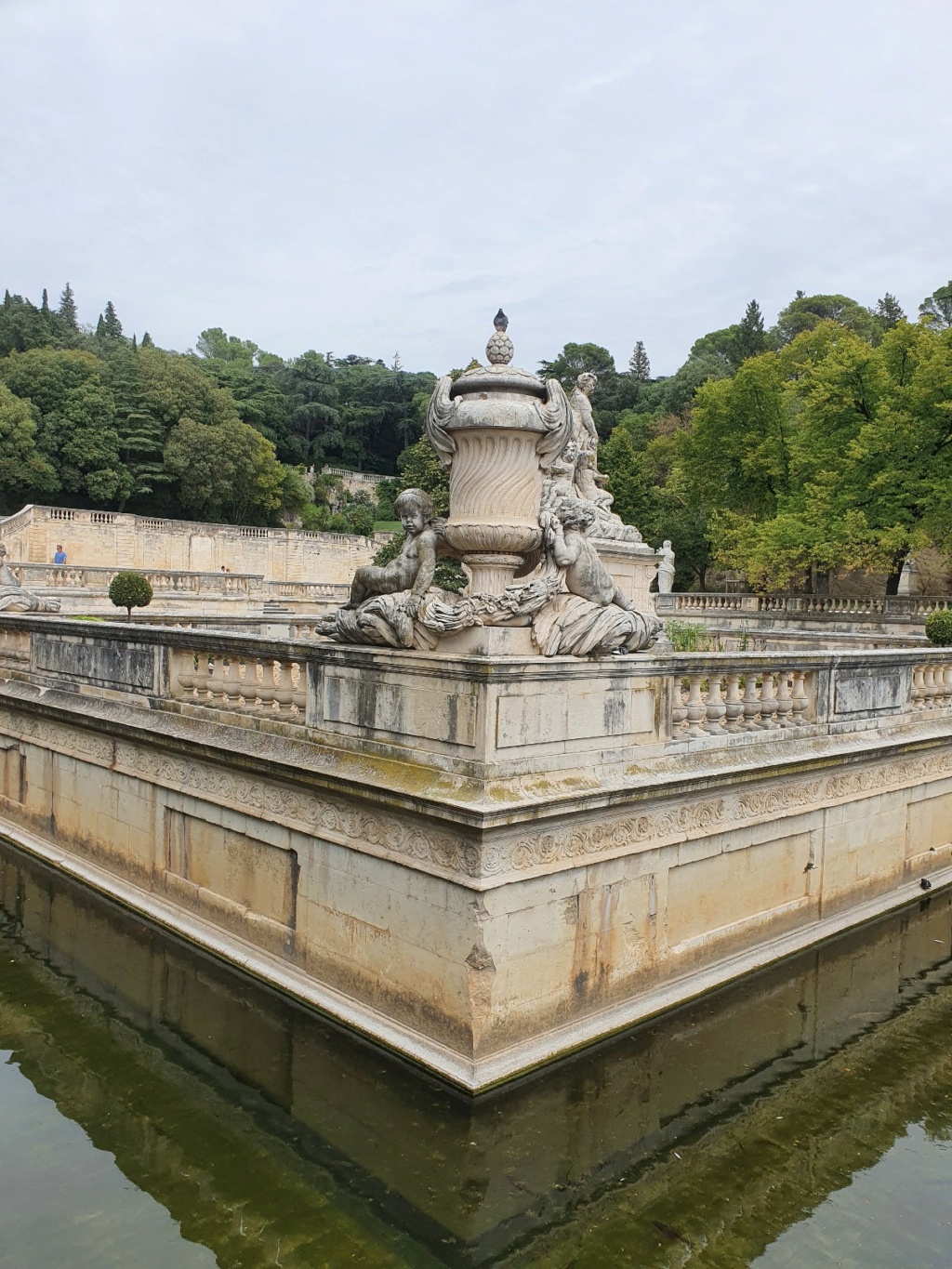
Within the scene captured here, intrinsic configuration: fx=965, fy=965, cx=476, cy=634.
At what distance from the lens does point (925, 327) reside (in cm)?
3022

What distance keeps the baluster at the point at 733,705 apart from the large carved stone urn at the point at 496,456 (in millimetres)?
1995

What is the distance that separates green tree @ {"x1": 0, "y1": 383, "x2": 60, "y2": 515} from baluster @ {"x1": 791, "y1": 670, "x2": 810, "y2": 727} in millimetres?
49058

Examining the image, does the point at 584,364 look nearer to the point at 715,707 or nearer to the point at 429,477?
the point at 429,477

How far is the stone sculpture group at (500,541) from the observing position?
20.8 feet

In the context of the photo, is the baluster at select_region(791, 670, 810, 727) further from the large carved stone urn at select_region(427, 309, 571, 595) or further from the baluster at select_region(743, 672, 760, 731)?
the large carved stone urn at select_region(427, 309, 571, 595)

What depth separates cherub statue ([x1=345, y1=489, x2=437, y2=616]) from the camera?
21.8 ft

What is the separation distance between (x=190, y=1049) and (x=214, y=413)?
181 feet

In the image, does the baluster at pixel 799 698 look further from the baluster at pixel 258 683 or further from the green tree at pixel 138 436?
the green tree at pixel 138 436

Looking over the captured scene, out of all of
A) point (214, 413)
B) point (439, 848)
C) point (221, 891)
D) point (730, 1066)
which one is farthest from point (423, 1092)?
point (214, 413)

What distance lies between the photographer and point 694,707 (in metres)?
7.14

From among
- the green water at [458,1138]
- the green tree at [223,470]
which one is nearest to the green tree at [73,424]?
the green tree at [223,470]

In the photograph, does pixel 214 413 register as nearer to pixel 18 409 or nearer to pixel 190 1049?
pixel 18 409

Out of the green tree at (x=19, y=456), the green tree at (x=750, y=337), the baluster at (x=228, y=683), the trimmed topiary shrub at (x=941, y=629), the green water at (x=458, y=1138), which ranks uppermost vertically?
the green tree at (x=750, y=337)

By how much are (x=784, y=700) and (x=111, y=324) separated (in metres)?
89.1
